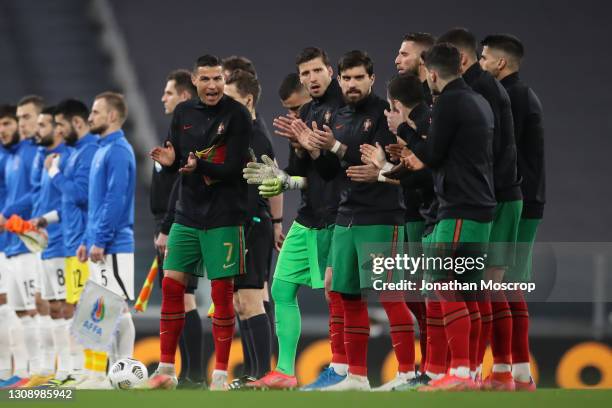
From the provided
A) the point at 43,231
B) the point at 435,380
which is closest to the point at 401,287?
the point at 435,380

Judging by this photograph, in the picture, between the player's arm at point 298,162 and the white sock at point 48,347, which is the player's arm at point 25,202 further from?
the player's arm at point 298,162

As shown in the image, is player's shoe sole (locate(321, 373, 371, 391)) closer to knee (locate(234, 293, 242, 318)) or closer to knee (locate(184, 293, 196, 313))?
knee (locate(234, 293, 242, 318))

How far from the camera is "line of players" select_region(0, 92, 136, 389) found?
8094mm

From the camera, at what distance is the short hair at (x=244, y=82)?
780 centimetres

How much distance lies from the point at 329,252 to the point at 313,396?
1.32 metres

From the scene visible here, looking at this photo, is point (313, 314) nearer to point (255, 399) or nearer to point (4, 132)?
point (4, 132)

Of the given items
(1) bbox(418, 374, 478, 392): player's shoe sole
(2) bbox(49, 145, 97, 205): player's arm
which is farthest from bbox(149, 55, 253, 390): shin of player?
(2) bbox(49, 145, 97, 205): player's arm

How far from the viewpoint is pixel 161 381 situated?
6.69 metres

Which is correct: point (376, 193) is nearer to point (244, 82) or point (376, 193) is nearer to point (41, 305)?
point (244, 82)

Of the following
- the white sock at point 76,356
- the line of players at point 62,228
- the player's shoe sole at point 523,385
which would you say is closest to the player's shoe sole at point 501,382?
the player's shoe sole at point 523,385

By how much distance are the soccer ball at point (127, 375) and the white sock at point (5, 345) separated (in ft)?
6.60

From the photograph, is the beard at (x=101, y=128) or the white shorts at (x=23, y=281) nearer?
the beard at (x=101, y=128)

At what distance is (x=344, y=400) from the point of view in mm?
5410

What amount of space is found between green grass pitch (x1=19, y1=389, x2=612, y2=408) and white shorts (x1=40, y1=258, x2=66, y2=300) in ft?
10.1
